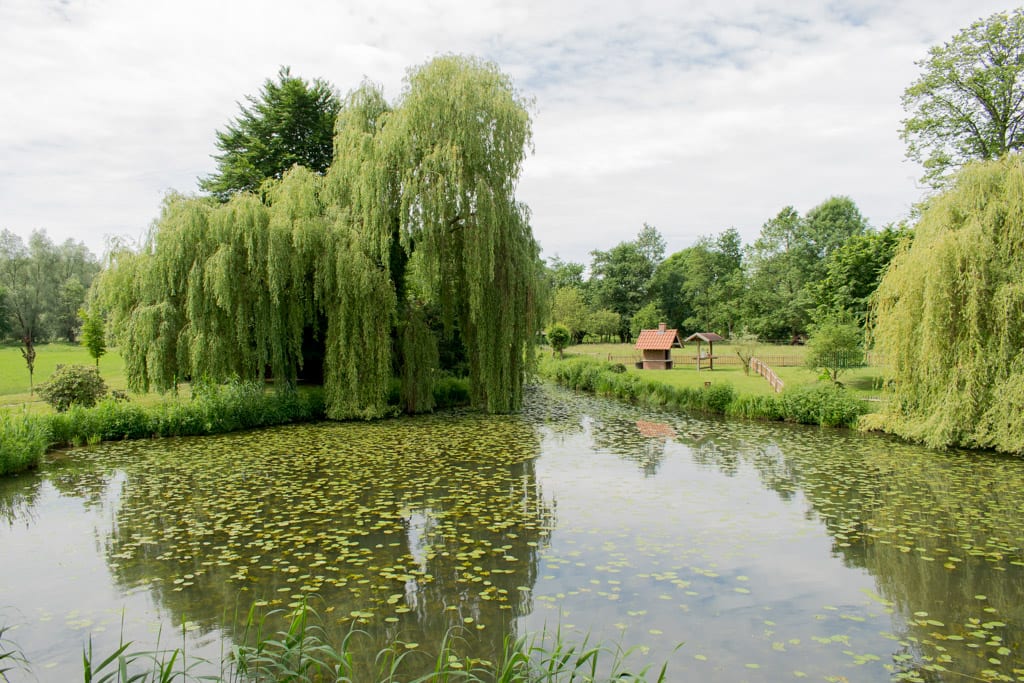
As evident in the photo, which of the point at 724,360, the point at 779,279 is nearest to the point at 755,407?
the point at 724,360

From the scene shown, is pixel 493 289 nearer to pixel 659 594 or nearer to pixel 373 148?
pixel 373 148

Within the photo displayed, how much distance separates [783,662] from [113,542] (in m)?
7.28

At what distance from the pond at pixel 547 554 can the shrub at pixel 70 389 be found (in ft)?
9.26

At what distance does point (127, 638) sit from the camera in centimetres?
505

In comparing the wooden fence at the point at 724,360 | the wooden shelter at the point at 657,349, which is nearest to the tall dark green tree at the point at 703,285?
the wooden fence at the point at 724,360

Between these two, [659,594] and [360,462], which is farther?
[360,462]

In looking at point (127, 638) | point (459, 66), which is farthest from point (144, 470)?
point (459, 66)

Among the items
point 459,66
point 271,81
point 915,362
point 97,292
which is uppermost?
point 271,81

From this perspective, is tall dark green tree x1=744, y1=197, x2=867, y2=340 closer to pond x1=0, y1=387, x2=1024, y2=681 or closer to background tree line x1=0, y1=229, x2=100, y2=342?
pond x1=0, y1=387, x2=1024, y2=681

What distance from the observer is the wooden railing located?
21.3 metres

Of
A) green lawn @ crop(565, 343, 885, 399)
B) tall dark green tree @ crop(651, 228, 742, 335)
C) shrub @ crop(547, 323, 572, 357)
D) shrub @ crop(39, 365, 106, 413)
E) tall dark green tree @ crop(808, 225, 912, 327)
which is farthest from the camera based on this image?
tall dark green tree @ crop(651, 228, 742, 335)

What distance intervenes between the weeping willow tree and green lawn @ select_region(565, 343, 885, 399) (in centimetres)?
124

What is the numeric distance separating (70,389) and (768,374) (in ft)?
75.6

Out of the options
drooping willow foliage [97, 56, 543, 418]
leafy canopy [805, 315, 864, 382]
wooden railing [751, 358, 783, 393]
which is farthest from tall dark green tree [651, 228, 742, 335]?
drooping willow foliage [97, 56, 543, 418]
